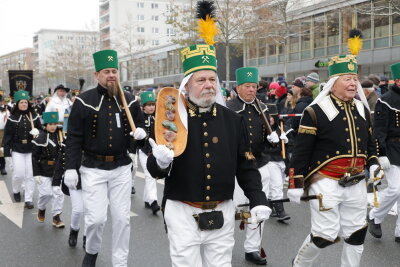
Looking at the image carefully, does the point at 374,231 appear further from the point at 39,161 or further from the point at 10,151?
the point at 10,151

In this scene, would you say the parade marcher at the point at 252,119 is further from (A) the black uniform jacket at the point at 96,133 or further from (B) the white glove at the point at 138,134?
Answer: (A) the black uniform jacket at the point at 96,133

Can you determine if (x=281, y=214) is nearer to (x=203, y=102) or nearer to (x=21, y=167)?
(x=203, y=102)

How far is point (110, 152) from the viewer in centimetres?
557

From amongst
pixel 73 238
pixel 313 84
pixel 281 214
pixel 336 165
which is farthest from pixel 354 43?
pixel 313 84

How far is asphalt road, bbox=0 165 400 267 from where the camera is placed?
6066 millimetres

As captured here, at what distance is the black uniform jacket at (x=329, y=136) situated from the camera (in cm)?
485

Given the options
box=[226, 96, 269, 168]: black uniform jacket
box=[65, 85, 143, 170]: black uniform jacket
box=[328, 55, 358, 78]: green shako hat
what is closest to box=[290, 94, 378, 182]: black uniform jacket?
box=[328, 55, 358, 78]: green shako hat

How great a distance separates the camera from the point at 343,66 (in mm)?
4977

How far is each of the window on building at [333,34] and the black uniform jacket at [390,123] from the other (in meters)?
23.6

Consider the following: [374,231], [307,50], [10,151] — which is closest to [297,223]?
[374,231]

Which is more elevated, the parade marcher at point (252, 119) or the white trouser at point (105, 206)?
the parade marcher at point (252, 119)

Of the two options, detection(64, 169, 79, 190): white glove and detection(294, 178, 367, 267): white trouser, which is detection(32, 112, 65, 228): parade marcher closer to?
detection(64, 169, 79, 190): white glove

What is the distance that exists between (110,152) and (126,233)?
3.00ft

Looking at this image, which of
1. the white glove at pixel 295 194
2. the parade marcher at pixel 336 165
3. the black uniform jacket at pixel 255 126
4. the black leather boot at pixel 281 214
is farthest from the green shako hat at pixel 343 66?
the black leather boot at pixel 281 214
